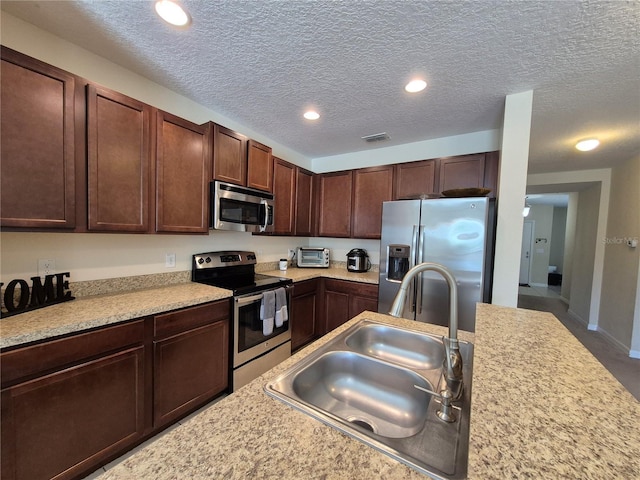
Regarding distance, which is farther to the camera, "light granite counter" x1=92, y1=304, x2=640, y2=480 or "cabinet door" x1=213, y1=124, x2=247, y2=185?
"cabinet door" x1=213, y1=124, x2=247, y2=185

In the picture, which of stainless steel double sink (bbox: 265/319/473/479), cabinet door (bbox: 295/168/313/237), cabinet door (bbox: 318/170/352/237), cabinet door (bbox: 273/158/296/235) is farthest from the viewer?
cabinet door (bbox: 318/170/352/237)

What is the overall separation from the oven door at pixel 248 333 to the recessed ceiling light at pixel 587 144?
3.87 metres

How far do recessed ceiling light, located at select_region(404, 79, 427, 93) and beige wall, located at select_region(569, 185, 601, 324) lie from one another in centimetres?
416

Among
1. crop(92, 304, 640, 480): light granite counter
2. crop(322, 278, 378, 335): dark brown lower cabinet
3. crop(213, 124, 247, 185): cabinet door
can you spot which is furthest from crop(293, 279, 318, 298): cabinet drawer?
crop(92, 304, 640, 480): light granite counter

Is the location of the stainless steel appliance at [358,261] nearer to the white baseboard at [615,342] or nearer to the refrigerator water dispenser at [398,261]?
the refrigerator water dispenser at [398,261]

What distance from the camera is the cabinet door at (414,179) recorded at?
9.07 feet

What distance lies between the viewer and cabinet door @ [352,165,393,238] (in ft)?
9.99

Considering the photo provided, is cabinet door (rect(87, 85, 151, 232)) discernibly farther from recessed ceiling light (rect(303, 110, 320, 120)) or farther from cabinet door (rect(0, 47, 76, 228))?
recessed ceiling light (rect(303, 110, 320, 120))

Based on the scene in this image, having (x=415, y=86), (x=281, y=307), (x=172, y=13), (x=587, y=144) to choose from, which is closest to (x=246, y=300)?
(x=281, y=307)

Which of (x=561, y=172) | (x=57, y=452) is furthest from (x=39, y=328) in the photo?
(x=561, y=172)

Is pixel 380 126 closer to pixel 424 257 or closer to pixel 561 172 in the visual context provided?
pixel 424 257

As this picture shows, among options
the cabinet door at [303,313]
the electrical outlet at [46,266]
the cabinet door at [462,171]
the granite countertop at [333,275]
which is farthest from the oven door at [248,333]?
the cabinet door at [462,171]

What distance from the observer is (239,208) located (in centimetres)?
235

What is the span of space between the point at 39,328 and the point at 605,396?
2104 mm
